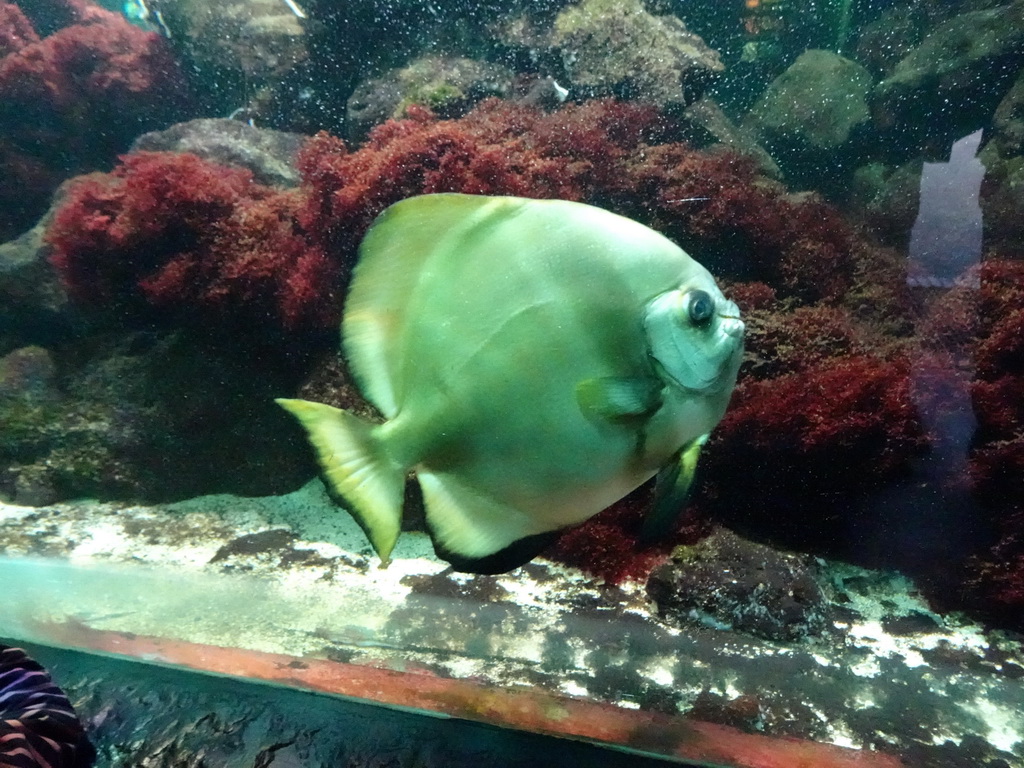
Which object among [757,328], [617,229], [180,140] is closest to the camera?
[617,229]

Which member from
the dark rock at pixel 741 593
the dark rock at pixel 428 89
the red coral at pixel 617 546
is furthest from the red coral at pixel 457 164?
the dark rock at pixel 741 593

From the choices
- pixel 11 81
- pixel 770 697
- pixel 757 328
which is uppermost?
pixel 11 81

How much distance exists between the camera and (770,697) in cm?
185

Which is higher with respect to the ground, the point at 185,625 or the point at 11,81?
the point at 11,81

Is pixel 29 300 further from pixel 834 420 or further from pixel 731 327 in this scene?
pixel 834 420

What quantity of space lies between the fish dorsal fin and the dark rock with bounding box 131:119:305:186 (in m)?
3.78

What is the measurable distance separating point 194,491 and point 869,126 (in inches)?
264

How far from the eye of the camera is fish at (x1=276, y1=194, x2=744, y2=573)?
3.27 feet

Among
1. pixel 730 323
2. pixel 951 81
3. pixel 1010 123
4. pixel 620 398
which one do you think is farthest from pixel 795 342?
pixel 951 81

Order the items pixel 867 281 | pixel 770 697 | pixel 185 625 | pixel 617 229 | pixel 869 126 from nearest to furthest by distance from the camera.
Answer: pixel 617 229
pixel 770 697
pixel 185 625
pixel 867 281
pixel 869 126

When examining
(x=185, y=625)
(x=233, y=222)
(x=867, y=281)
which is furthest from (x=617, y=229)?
(x=233, y=222)

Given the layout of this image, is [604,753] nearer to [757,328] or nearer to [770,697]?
[770,697]

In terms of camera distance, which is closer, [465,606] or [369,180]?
[465,606]

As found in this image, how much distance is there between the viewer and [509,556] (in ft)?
3.60
